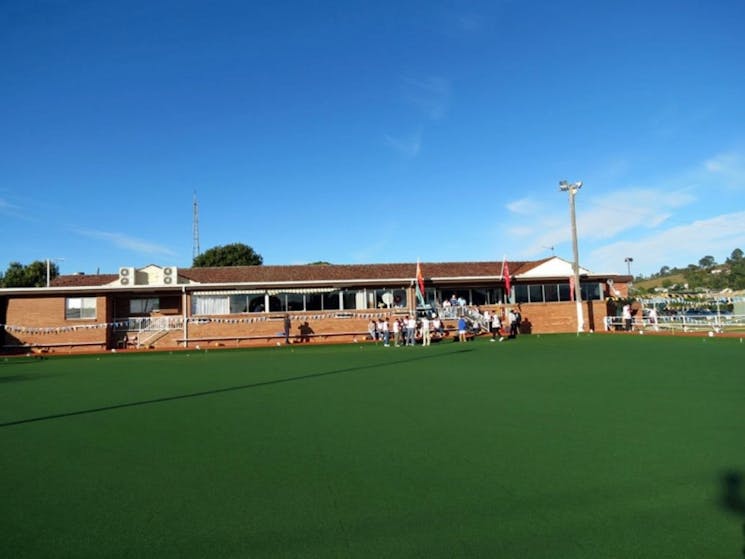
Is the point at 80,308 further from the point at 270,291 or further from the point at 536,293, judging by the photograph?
the point at 536,293

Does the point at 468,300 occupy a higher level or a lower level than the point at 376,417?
higher

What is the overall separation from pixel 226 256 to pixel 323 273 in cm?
2567

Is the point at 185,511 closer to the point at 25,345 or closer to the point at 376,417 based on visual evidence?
the point at 376,417

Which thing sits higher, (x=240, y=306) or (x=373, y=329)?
(x=240, y=306)

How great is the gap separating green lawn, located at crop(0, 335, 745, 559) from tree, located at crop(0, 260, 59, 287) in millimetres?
50314

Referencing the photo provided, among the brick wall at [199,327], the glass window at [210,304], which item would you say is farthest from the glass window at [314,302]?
the glass window at [210,304]

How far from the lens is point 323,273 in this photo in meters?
35.0

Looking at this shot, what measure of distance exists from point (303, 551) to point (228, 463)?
222 centimetres

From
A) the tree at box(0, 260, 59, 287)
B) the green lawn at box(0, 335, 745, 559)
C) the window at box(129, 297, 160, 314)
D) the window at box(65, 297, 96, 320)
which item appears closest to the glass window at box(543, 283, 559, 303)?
the green lawn at box(0, 335, 745, 559)

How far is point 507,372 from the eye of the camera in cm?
1249

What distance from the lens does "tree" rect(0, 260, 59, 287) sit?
51.5 m

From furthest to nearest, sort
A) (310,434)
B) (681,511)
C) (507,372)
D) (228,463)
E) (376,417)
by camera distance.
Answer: (507,372)
(376,417)
(310,434)
(228,463)
(681,511)

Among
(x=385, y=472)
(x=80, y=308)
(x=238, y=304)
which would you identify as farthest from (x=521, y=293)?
(x=385, y=472)

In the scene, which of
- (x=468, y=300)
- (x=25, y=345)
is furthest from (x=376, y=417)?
(x=25, y=345)
